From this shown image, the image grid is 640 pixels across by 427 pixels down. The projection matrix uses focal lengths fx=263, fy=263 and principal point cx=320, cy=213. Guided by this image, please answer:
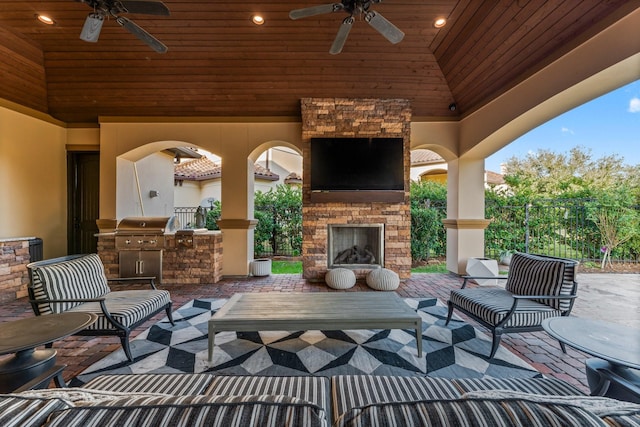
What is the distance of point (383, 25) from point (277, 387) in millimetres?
3429

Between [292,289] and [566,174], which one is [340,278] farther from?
[566,174]

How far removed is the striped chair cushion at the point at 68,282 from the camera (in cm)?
234

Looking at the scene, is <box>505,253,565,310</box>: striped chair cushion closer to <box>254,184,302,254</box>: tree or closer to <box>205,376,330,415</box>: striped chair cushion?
<box>205,376,330,415</box>: striped chair cushion

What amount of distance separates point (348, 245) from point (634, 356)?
3.98 m

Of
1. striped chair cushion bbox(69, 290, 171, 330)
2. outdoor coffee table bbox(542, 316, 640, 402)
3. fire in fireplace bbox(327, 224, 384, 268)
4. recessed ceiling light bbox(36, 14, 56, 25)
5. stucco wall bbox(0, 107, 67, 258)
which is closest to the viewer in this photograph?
outdoor coffee table bbox(542, 316, 640, 402)

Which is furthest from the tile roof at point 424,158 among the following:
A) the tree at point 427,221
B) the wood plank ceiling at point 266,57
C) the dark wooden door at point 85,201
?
the dark wooden door at point 85,201

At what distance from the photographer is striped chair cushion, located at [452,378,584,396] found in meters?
1.36

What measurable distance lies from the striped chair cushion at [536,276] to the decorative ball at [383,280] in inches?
68.7

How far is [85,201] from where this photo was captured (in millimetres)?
5594

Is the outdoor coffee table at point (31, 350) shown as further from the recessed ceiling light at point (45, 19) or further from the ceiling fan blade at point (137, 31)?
the recessed ceiling light at point (45, 19)

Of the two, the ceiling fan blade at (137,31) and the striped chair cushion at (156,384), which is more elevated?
the ceiling fan blade at (137,31)

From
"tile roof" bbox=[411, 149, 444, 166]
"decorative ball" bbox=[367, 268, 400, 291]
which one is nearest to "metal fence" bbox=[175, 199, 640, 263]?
"decorative ball" bbox=[367, 268, 400, 291]

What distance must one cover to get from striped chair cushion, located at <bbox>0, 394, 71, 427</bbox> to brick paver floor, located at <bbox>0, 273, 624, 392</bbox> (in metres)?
2.12

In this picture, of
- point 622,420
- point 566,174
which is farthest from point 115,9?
point 566,174
